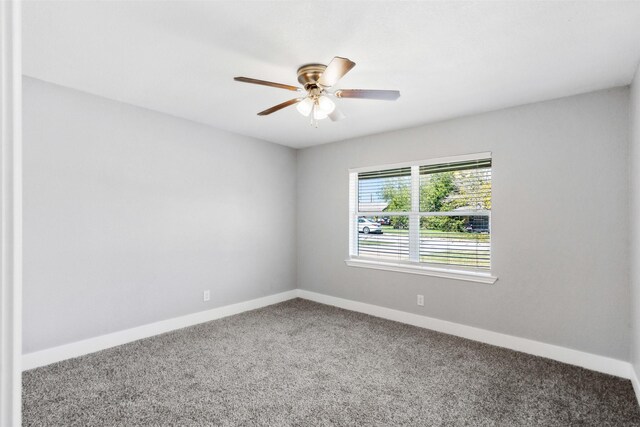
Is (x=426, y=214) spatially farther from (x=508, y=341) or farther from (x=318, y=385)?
(x=318, y=385)

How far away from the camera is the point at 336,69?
202 centimetres

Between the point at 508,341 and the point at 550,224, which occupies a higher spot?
the point at 550,224

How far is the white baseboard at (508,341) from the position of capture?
2.78m

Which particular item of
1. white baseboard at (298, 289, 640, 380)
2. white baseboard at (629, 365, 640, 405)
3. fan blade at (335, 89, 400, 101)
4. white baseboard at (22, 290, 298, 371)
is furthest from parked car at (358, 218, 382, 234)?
white baseboard at (629, 365, 640, 405)

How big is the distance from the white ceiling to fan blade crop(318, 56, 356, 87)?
0.24 m

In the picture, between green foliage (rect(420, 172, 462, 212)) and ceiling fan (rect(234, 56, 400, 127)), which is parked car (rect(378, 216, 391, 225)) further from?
ceiling fan (rect(234, 56, 400, 127))

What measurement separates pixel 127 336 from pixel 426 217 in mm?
3402

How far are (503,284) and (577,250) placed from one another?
2.27 ft

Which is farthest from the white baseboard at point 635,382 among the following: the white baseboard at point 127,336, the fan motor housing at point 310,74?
the white baseboard at point 127,336

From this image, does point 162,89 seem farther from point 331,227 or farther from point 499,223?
point 499,223

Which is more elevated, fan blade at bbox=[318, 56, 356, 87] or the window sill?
fan blade at bbox=[318, 56, 356, 87]

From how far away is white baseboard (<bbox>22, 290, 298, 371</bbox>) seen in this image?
110 inches

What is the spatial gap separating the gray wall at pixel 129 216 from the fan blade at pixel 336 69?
7.36 feet

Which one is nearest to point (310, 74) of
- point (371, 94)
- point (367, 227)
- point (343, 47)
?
point (343, 47)
